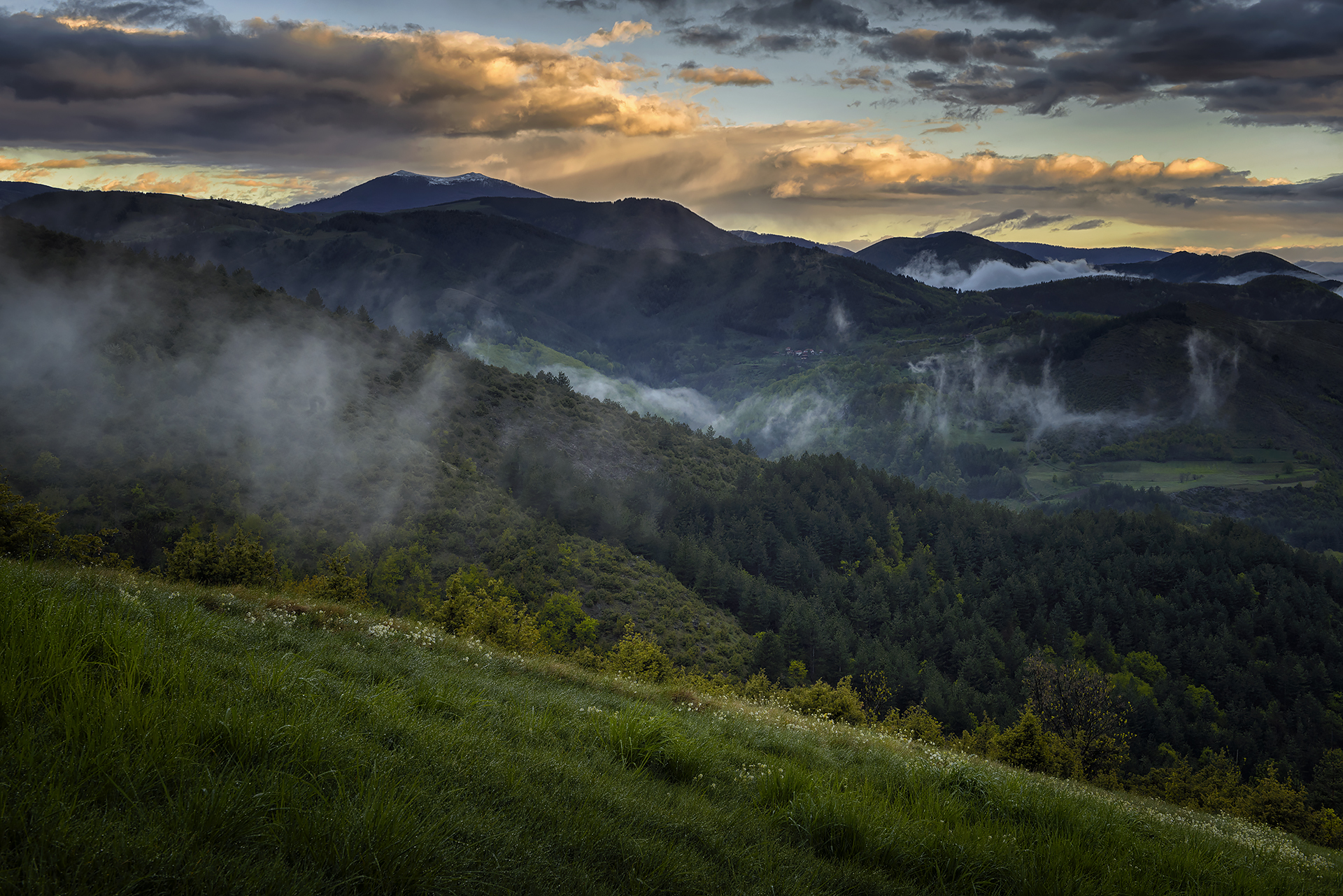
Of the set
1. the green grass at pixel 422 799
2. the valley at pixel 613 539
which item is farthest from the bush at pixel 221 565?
the green grass at pixel 422 799

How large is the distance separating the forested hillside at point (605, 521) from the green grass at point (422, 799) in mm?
38522

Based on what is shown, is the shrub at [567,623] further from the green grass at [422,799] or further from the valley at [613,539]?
the green grass at [422,799]

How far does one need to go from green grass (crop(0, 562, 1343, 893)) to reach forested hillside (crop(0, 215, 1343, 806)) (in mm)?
38522

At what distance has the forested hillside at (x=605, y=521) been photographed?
2815 inches

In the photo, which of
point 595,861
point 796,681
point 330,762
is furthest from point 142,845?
point 796,681

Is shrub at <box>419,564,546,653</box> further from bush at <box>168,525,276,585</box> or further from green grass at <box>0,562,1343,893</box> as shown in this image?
green grass at <box>0,562,1343,893</box>

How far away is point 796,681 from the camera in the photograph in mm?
80438

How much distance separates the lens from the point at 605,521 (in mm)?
105562

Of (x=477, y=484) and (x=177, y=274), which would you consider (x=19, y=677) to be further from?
(x=177, y=274)

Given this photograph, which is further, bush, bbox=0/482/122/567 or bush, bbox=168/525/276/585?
bush, bbox=168/525/276/585

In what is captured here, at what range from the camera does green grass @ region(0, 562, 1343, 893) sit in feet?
10.8

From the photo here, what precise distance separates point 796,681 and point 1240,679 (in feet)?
312

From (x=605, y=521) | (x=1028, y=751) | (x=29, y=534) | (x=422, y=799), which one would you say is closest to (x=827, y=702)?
(x=1028, y=751)

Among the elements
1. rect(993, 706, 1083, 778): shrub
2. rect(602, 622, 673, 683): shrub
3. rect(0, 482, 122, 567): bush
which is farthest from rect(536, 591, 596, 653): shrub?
rect(0, 482, 122, 567): bush
